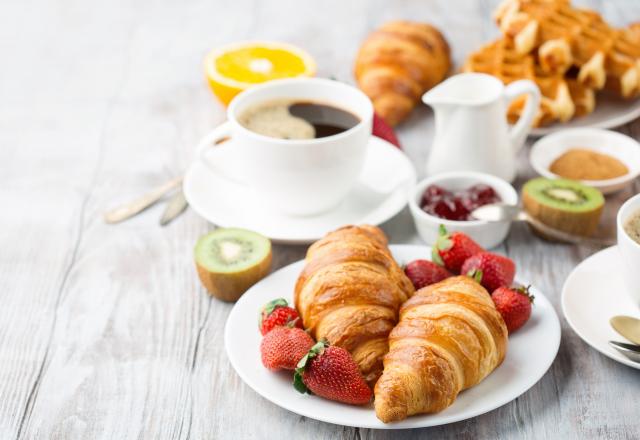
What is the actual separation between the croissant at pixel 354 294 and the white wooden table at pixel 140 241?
152 mm

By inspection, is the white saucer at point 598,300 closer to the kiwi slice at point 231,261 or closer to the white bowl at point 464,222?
the white bowl at point 464,222

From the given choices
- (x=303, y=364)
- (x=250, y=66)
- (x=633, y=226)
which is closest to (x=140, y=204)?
(x=250, y=66)

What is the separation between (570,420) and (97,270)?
109cm

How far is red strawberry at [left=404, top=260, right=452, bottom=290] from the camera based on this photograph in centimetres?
173

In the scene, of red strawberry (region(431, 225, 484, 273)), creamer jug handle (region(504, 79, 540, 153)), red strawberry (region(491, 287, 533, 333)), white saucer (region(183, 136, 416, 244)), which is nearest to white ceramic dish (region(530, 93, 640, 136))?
creamer jug handle (region(504, 79, 540, 153))

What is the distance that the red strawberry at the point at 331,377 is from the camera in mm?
1449

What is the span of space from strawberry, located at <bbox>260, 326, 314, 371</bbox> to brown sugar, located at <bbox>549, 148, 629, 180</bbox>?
39.3 inches

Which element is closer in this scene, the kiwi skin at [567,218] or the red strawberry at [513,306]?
the red strawberry at [513,306]

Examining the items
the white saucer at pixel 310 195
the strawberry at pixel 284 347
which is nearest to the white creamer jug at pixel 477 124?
the white saucer at pixel 310 195

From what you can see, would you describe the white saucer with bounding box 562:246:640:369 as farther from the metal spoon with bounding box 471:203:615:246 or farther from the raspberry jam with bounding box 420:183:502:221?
the raspberry jam with bounding box 420:183:502:221

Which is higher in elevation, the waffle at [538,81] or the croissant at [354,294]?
the croissant at [354,294]

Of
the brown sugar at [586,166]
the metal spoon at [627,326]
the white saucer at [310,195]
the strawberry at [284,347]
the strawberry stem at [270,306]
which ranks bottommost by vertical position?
the white saucer at [310,195]

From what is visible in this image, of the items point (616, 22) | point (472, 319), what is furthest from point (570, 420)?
point (616, 22)

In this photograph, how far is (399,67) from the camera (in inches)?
103
